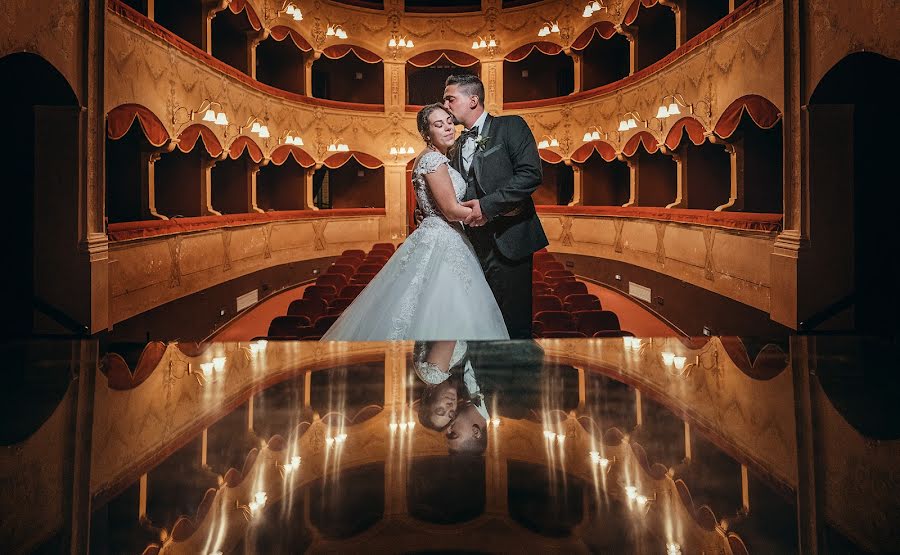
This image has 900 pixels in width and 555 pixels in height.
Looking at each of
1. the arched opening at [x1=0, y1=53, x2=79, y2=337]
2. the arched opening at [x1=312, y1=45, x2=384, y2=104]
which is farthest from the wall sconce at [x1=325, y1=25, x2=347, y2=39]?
the arched opening at [x1=0, y1=53, x2=79, y2=337]

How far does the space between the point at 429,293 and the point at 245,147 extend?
10928mm

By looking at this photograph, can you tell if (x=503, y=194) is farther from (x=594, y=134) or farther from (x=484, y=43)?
(x=484, y=43)

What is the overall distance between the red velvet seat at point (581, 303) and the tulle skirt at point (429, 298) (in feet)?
9.77

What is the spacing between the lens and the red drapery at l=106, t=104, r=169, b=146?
7.86 m

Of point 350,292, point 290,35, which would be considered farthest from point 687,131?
point 290,35

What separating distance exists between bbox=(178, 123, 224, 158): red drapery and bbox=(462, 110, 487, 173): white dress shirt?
7.17 m

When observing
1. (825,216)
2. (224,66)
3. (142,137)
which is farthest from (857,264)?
(224,66)

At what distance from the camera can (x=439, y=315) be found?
3941 millimetres

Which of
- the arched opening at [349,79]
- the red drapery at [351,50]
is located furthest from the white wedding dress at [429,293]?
the arched opening at [349,79]

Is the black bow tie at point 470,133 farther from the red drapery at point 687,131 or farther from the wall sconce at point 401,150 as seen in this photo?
the wall sconce at point 401,150

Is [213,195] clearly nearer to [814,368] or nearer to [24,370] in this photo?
[24,370]

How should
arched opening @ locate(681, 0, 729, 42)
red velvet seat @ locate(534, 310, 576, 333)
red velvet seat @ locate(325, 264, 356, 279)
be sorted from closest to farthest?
red velvet seat @ locate(534, 310, 576, 333) → red velvet seat @ locate(325, 264, 356, 279) → arched opening @ locate(681, 0, 729, 42)

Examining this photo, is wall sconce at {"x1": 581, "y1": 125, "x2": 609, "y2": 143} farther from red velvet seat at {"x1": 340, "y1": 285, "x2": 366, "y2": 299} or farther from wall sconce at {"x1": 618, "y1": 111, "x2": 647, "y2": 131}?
red velvet seat at {"x1": 340, "y1": 285, "x2": 366, "y2": 299}

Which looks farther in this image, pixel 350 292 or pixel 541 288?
pixel 541 288
